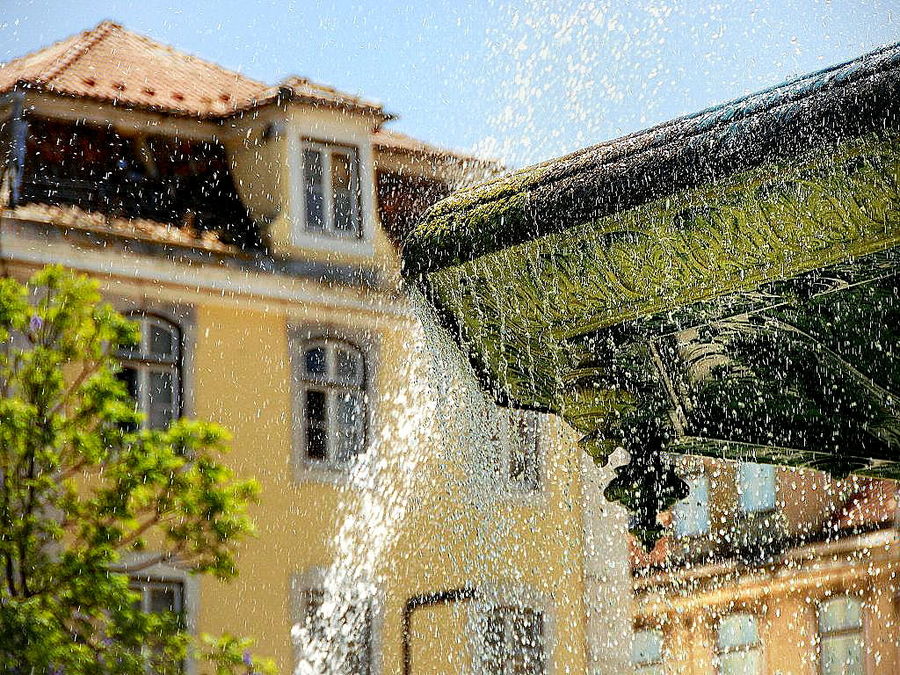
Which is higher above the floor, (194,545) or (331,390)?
(331,390)

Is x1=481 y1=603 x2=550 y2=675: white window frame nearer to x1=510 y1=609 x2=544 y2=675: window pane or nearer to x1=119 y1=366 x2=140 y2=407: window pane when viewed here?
x1=510 y1=609 x2=544 y2=675: window pane

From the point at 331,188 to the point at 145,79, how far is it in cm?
100

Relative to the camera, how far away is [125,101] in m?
6.66

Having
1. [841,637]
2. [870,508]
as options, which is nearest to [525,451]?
[870,508]

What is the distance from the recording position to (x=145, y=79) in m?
7.02

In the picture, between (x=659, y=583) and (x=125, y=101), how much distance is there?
3.95 m

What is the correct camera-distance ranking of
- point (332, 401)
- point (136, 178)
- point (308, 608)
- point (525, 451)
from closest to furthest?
point (308, 608) < point (136, 178) < point (332, 401) < point (525, 451)

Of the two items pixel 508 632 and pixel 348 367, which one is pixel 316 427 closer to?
pixel 348 367

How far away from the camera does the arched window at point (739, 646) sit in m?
8.26

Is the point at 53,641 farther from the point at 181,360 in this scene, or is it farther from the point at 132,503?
the point at 181,360

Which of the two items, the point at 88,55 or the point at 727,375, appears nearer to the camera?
the point at 727,375

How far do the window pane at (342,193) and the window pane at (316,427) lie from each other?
0.85 meters

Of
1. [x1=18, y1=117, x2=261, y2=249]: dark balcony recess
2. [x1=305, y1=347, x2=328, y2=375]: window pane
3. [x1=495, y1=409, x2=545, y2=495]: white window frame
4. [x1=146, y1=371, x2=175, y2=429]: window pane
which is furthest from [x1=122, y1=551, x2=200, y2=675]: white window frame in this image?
[x1=495, y1=409, x2=545, y2=495]: white window frame

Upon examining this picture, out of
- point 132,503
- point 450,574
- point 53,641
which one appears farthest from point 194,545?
point 450,574
